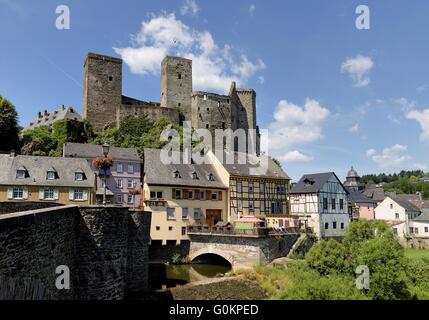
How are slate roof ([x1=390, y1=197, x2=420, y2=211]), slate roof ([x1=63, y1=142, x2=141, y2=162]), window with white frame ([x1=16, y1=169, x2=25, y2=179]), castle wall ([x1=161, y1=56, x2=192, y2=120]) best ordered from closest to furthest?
window with white frame ([x1=16, y1=169, x2=25, y2=179])
slate roof ([x1=63, y1=142, x2=141, y2=162])
slate roof ([x1=390, y1=197, x2=420, y2=211])
castle wall ([x1=161, y1=56, x2=192, y2=120])

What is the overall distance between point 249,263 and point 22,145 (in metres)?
32.9

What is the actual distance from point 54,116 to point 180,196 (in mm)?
37253

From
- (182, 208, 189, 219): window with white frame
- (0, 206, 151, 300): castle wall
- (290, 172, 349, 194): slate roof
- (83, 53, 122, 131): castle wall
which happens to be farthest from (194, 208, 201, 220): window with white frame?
(83, 53, 122, 131): castle wall

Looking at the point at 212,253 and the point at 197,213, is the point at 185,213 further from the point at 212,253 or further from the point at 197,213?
the point at 212,253

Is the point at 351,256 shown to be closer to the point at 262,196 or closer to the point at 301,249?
the point at 301,249

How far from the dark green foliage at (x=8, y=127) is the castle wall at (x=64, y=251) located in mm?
37420

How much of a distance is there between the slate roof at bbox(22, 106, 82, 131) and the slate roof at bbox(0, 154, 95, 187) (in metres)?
26.1

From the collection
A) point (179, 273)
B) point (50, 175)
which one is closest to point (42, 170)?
point (50, 175)

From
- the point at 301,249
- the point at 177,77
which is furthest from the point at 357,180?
the point at 301,249

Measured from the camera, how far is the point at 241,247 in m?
30.4

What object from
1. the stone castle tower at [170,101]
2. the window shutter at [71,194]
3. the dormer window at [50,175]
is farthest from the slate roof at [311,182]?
the stone castle tower at [170,101]

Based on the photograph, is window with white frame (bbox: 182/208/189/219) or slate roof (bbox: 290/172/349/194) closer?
window with white frame (bbox: 182/208/189/219)

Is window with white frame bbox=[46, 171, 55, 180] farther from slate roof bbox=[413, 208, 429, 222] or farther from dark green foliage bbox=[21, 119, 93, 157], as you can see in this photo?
slate roof bbox=[413, 208, 429, 222]

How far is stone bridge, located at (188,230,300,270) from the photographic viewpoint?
29.7m
